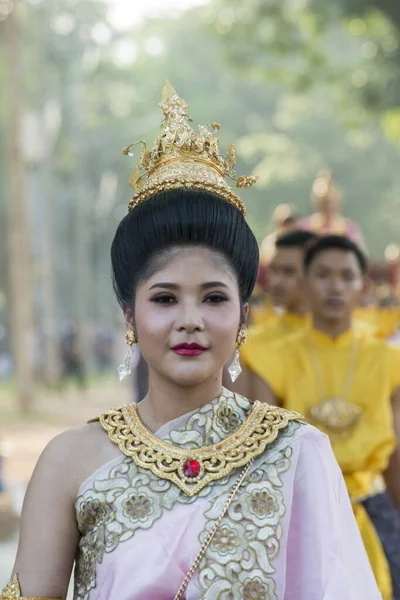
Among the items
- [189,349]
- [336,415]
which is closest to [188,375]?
[189,349]

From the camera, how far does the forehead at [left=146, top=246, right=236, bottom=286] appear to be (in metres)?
2.83

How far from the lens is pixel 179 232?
287 centimetres

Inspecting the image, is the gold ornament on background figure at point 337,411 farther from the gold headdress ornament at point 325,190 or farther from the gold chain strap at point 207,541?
the gold headdress ornament at point 325,190

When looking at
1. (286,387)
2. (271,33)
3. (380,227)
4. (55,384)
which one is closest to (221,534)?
(286,387)

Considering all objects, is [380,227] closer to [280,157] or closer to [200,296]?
[280,157]

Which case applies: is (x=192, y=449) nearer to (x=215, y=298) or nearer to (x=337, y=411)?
(x=215, y=298)

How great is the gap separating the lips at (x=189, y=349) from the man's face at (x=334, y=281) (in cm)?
288

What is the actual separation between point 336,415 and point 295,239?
6.00 feet

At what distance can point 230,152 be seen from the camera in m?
3.12

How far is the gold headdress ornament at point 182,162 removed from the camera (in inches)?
117

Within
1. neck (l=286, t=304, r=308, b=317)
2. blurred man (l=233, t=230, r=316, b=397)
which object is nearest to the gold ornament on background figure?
blurred man (l=233, t=230, r=316, b=397)

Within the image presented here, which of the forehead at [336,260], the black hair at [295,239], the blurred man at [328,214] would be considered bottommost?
the forehead at [336,260]

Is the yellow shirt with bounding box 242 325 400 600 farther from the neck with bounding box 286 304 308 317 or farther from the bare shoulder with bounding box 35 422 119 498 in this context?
the bare shoulder with bounding box 35 422 119 498

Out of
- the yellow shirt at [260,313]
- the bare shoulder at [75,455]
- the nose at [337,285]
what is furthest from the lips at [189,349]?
the yellow shirt at [260,313]
